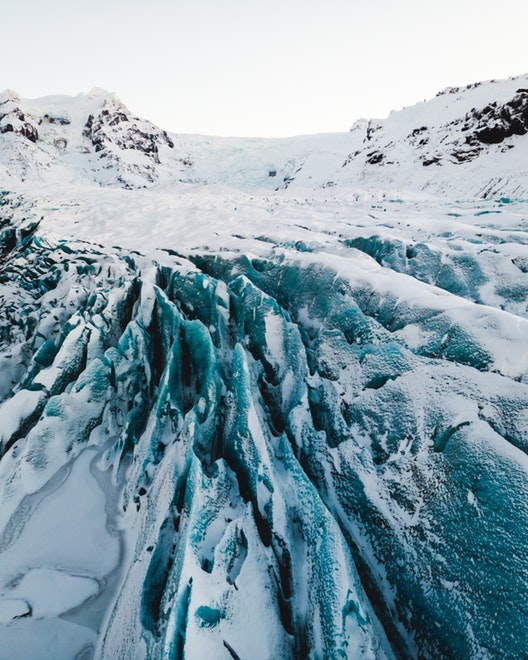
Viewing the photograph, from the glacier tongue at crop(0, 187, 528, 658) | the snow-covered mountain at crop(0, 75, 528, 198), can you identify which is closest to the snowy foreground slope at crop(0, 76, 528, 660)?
the glacier tongue at crop(0, 187, 528, 658)

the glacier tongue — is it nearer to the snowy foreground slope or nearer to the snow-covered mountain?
the snowy foreground slope

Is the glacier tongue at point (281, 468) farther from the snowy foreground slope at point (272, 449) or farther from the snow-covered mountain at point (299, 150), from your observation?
the snow-covered mountain at point (299, 150)

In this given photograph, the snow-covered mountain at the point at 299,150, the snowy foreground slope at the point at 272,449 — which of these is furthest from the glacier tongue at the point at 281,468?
the snow-covered mountain at the point at 299,150

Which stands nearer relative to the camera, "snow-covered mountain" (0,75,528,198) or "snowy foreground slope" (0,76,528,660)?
"snowy foreground slope" (0,76,528,660)

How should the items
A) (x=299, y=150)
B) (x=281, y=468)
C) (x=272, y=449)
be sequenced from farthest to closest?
(x=299, y=150) → (x=272, y=449) → (x=281, y=468)

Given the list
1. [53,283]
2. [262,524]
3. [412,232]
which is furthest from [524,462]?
[53,283]

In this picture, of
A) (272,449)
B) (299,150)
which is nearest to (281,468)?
(272,449)

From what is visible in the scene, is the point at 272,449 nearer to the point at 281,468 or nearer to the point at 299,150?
the point at 281,468
